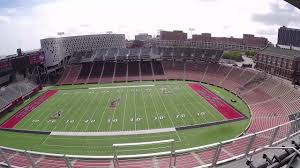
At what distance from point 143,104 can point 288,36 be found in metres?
79.3

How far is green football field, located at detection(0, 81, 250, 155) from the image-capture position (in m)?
22.9

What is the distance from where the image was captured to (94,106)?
33.8 metres

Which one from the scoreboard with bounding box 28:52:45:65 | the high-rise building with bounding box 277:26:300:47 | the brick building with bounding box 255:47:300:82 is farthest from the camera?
the high-rise building with bounding box 277:26:300:47

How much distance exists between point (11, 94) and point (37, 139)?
18051mm

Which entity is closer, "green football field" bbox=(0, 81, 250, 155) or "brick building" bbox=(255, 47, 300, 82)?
"green football field" bbox=(0, 81, 250, 155)

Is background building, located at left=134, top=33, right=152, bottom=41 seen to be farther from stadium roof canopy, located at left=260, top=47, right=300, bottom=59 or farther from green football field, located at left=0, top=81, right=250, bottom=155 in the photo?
green football field, located at left=0, top=81, right=250, bottom=155

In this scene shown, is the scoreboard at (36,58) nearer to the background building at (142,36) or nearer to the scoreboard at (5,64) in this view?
the scoreboard at (5,64)

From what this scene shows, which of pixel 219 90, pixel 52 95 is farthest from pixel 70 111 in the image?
pixel 219 90

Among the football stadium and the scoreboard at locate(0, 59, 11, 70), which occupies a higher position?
the scoreboard at locate(0, 59, 11, 70)

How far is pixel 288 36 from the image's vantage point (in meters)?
88.9

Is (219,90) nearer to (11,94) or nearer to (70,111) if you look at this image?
(70,111)

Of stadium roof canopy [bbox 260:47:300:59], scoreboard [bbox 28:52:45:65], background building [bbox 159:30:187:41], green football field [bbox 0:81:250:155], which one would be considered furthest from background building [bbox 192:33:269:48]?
scoreboard [bbox 28:52:45:65]

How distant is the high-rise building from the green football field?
60267 mm

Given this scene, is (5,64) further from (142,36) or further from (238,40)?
(142,36)
